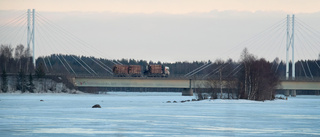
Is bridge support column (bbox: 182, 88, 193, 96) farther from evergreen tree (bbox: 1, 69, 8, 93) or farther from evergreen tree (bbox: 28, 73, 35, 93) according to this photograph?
evergreen tree (bbox: 1, 69, 8, 93)

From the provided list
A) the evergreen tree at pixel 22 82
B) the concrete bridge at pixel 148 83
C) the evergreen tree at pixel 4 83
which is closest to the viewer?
the evergreen tree at pixel 4 83

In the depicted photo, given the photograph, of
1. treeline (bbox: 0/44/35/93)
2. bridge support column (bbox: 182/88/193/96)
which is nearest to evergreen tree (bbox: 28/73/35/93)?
treeline (bbox: 0/44/35/93)

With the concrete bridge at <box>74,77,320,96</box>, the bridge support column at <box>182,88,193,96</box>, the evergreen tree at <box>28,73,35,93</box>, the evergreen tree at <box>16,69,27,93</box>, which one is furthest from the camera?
the bridge support column at <box>182,88,193,96</box>

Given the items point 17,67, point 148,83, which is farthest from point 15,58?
point 148,83

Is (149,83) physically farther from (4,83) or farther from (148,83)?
(4,83)

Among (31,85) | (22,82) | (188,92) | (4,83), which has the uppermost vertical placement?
(22,82)

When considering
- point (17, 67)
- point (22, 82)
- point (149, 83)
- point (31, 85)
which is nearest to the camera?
point (22, 82)

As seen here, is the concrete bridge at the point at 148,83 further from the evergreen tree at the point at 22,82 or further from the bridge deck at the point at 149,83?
the evergreen tree at the point at 22,82

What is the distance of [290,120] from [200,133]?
1111cm

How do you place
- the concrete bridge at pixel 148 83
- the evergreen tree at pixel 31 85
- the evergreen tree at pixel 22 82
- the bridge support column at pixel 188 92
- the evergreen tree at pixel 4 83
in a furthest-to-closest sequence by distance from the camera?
the bridge support column at pixel 188 92
the concrete bridge at pixel 148 83
the evergreen tree at pixel 31 85
the evergreen tree at pixel 22 82
the evergreen tree at pixel 4 83

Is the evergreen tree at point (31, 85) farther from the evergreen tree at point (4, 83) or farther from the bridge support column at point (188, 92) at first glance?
the bridge support column at point (188, 92)

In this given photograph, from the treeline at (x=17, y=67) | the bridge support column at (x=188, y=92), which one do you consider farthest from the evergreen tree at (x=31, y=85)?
the bridge support column at (x=188, y=92)

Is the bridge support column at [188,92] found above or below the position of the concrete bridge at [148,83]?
below

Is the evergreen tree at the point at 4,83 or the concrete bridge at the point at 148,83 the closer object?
the evergreen tree at the point at 4,83
